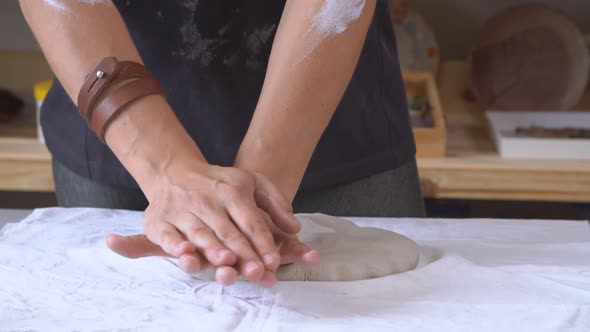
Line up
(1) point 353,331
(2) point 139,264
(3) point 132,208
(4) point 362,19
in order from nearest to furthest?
(1) point 353,331 → (2) point 139,264 → (4) point 362,19 → (3) point 132,208

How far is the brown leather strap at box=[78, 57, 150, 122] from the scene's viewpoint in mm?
753

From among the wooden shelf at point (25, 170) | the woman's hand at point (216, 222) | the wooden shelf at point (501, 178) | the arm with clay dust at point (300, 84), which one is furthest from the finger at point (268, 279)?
the wooden shelf at point (25, 170)

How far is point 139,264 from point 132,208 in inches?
9.0

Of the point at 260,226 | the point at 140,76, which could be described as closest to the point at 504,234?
the point at 260,226

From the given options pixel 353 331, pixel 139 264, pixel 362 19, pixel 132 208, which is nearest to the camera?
pixel 353 331

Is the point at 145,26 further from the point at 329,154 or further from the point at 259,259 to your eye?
the point at 259,259

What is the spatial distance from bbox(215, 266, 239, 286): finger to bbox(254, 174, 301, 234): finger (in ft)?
0.26

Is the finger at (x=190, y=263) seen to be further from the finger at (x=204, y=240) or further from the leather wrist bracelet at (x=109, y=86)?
the leather wrist bracelet at (x=109, y=86)

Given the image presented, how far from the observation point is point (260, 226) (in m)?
0.68

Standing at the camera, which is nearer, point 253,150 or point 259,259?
point 259,259

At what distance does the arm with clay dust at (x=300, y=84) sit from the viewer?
2.54ft

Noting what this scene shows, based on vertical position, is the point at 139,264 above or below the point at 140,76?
below

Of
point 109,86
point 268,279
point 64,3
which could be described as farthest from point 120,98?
point 268,279

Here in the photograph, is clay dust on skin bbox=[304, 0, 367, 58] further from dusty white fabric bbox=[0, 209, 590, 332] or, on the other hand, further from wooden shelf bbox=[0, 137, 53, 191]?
wooden shelf bbox=[0, 137, 53, 191]
